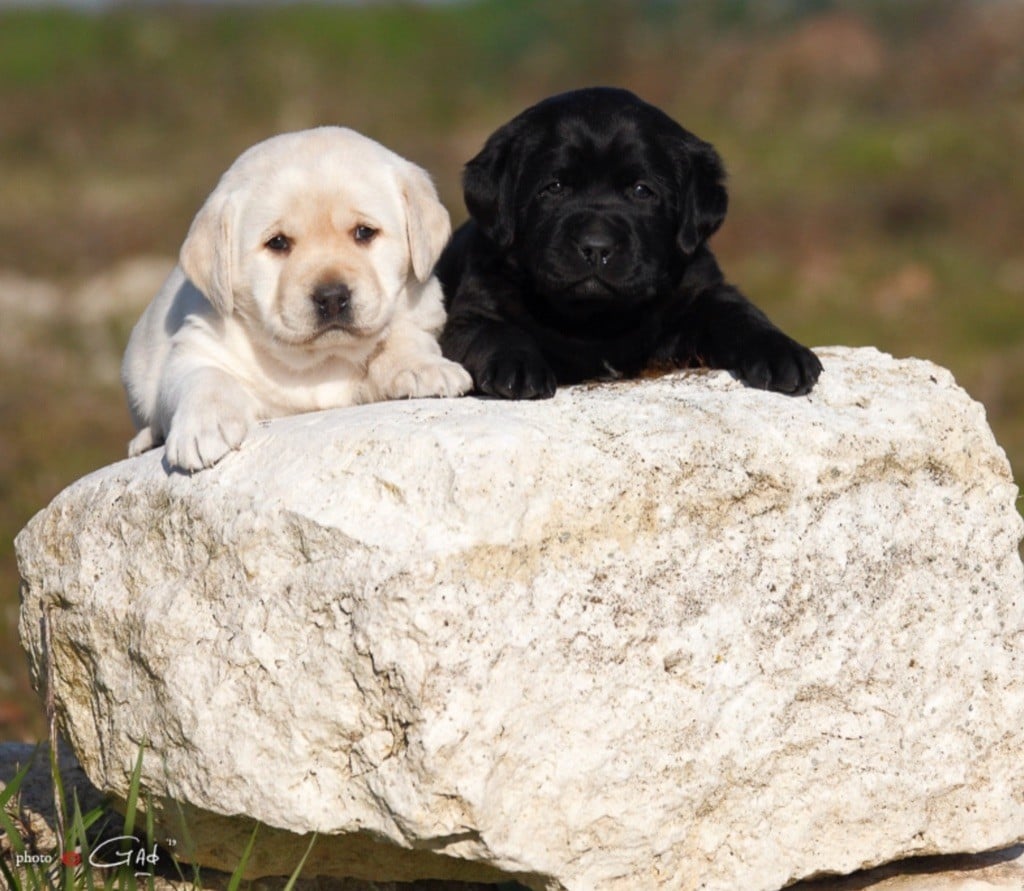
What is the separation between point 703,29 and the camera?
28.8 meters

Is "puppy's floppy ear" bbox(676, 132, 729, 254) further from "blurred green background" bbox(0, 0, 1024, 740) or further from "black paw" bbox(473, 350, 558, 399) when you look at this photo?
"blurred green background" bbox(0, 0, 1024, 740)

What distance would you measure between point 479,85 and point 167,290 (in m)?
26.1

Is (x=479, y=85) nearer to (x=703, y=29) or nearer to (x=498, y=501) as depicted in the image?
(x=703, y=29)

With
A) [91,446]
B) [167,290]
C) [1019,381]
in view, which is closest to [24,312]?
[91,446]

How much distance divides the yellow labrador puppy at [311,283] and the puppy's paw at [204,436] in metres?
0.21

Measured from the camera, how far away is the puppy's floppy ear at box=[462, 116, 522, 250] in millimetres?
5203

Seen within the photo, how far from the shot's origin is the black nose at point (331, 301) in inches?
179

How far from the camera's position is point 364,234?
4742 millimetres

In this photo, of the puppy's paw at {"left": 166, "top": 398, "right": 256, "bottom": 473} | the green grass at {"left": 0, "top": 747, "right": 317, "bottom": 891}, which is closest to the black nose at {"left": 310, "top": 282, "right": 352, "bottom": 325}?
the puppy's paw at {"left": 166, "top": 398, "right": 256, "bottom": 473}

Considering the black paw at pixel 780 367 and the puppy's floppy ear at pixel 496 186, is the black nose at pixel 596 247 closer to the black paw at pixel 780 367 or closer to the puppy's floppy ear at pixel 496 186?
the puppy's floppy ear at pixel 496 186

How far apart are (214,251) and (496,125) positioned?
22.6 meters

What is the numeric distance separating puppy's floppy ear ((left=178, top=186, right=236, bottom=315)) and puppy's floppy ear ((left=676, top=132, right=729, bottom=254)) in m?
1.64

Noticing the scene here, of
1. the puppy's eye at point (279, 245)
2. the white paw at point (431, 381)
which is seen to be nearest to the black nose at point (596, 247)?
the white paw at point (431, 381)
